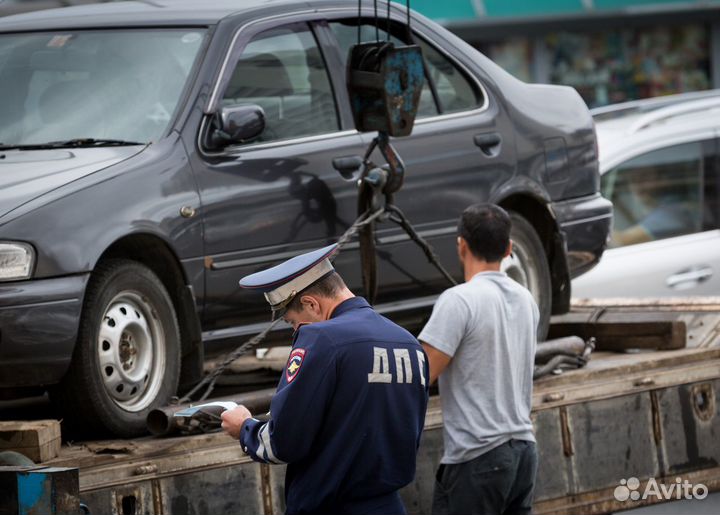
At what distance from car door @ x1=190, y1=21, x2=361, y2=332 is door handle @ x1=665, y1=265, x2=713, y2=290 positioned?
12.2 feet

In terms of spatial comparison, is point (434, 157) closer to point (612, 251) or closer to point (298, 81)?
point (298, 81)

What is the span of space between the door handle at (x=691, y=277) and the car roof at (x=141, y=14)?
393 cm

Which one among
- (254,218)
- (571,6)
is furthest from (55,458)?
(571,6)

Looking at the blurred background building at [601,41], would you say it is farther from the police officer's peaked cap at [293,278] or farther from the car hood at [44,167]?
the police officer's peaked cap at [293,278]

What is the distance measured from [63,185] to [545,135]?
2.97 meters

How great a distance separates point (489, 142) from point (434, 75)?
0.43 meters

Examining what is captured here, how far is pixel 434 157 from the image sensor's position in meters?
7.02

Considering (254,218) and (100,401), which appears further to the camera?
(254,218)

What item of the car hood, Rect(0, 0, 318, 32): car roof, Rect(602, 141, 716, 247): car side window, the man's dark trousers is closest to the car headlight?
the car hood

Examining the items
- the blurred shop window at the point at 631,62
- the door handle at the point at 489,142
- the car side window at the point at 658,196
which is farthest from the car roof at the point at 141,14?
the blurred shop window at the point at 631,62

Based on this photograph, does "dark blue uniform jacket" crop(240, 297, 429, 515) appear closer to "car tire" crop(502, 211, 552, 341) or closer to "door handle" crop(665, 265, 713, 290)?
"car tire" crop(502, 211, 552, 341)

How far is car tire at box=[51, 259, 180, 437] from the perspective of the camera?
5.49m

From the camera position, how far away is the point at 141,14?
6625mm

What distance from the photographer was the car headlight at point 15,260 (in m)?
5.27
